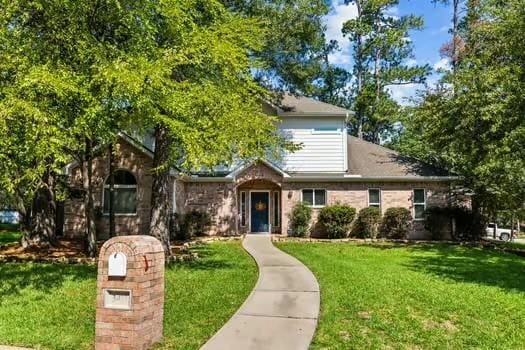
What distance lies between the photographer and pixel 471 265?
551 inches

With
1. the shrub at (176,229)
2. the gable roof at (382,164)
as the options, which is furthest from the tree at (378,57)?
the shrub at (176,229)

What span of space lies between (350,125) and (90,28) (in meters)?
31.6

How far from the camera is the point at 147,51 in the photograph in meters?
11.4

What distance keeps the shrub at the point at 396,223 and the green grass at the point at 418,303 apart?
23.8 ft

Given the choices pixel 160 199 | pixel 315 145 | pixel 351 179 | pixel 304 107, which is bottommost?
pixel 160 199

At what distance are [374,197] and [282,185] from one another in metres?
4.39

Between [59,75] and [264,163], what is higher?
[59,75]

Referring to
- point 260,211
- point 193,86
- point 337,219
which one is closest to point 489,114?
point 337,219

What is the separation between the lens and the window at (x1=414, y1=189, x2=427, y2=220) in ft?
74.6

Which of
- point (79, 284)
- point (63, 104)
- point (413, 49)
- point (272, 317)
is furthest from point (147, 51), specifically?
point (413, 49)

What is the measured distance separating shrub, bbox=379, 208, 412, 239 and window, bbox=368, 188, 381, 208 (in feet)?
2.33

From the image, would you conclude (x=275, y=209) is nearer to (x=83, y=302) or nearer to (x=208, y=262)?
(x=208, y=262)

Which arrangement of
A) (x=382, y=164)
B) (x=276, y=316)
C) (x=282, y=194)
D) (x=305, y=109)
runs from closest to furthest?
(x=276, y=316), (x=282, y=194), (x=305, y=109), (x=382, y=164)

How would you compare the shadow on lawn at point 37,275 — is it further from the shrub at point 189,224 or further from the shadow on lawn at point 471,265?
the shrub at point 189,224
